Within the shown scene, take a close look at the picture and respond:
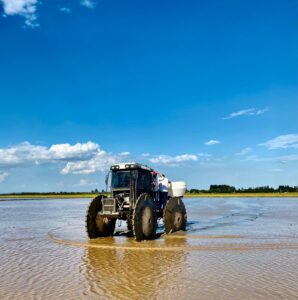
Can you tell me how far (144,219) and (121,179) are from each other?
1.89 metres

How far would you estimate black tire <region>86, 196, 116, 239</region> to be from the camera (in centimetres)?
1543

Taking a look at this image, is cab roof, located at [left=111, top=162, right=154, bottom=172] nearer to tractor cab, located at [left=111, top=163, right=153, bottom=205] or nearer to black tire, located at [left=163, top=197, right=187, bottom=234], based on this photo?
tractor cab, located at [left=111, top=163, right=153, bottom=205]

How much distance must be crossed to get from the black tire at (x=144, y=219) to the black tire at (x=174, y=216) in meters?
1.63

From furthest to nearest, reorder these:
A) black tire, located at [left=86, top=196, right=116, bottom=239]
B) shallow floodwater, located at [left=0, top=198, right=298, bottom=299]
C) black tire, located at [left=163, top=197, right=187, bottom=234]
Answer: black tire, located at [left=163, top=197, right=187, bottom=234]
black tire, located at [left=86, top=196, right=116, bottom=239]
shallow floodwater, located at [left=0, top=198, right=298, bottom=299]

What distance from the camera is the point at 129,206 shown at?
15.0 metres

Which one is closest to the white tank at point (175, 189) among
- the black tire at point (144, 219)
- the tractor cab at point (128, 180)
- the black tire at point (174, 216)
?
the black tire at point (174, 216)

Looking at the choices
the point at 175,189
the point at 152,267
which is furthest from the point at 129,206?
the point at 152,267

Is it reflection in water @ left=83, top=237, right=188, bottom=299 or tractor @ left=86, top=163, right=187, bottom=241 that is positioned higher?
tractor @ left=86, top=163, right=187, bottom=241

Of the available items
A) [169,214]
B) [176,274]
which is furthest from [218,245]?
[176,274]

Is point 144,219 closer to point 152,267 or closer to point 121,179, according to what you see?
point 121,179

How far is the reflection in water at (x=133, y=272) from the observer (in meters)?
7.71

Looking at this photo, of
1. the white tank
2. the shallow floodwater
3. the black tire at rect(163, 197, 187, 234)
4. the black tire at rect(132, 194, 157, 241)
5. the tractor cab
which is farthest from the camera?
the white tank

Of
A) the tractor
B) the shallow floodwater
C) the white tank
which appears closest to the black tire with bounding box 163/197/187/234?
the tractor

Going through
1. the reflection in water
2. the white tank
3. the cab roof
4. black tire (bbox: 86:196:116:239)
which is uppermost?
the cab roof
